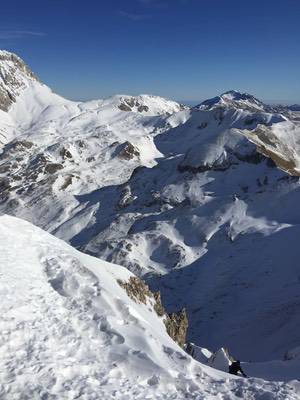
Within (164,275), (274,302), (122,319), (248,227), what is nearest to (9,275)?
(122,319)

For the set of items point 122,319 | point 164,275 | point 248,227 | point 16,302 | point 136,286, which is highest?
point 16,302

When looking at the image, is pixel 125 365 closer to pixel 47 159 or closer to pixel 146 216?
pixel 146 216

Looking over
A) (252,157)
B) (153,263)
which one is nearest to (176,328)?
(153,263)

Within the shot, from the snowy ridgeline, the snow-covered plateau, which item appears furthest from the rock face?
the snowy ridgeline

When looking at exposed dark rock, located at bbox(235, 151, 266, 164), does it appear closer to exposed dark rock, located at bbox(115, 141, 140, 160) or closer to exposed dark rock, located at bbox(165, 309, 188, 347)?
exposed dark rock, located at bbox(115, 141, 140, 160)

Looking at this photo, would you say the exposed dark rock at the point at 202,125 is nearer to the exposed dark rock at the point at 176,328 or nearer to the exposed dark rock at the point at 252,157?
the exposed dark rock at the point at 252,157

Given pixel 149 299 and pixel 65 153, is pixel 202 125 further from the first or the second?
pixel 149 299
